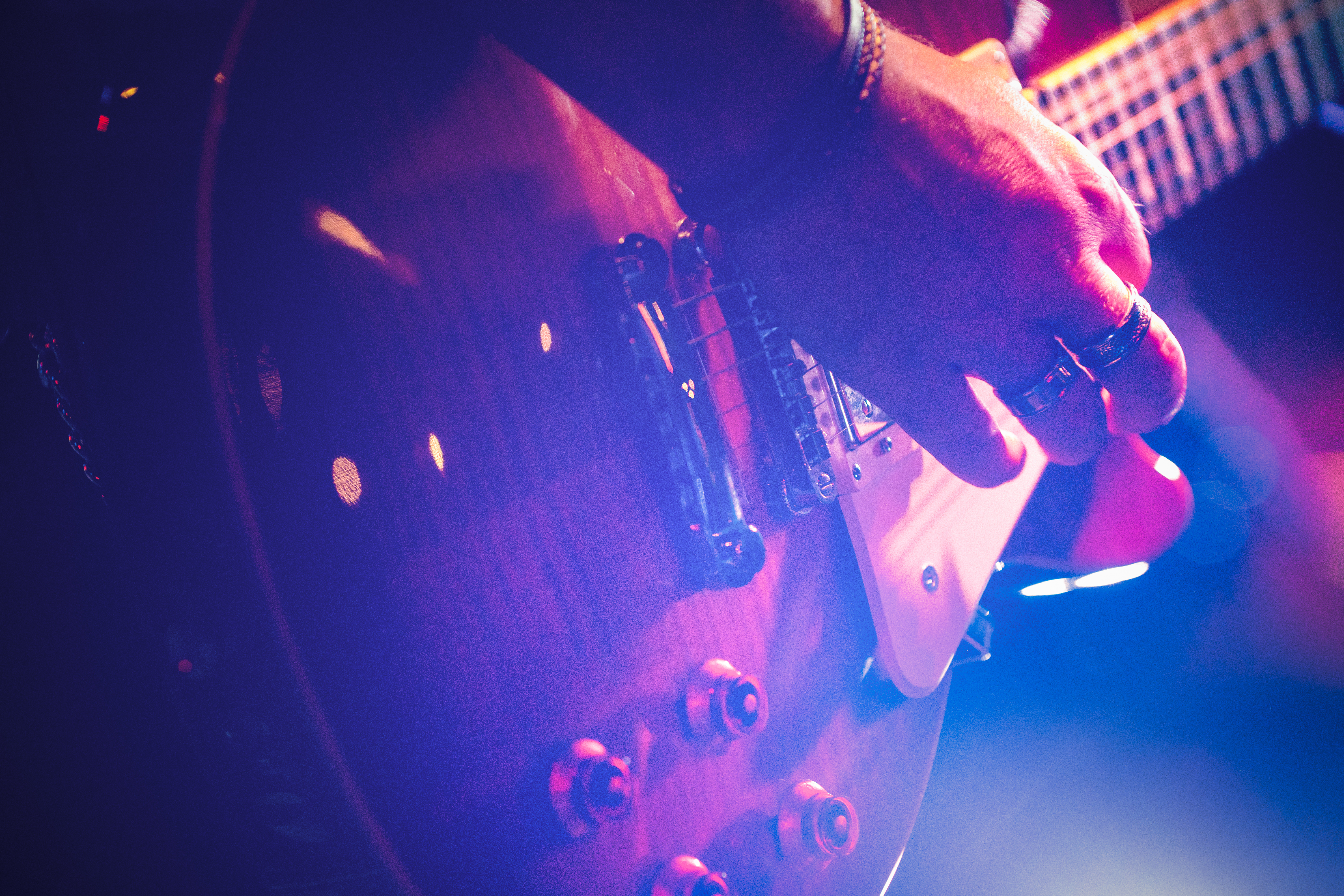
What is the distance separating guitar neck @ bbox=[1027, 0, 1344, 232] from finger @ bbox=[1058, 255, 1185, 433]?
39cm

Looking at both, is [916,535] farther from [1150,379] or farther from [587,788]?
[587,788]

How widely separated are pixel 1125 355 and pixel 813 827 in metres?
0.50

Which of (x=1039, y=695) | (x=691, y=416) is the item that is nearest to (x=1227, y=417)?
(x=1039, y=695)

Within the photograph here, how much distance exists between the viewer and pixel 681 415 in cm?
50

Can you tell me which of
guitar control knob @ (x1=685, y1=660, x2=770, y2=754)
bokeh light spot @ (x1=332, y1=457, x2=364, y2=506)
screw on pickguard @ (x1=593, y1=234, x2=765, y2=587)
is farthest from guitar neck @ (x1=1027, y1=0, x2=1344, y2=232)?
bokeh light spot @ (x1=332, y1=457, x2=364, y2=506)

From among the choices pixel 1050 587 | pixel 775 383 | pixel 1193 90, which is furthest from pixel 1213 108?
pixel 775 383

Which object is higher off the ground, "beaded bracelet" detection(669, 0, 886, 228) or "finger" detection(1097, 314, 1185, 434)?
"beaded bracelet" detection(669, 0, 886, 228)

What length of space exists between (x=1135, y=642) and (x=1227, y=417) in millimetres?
413

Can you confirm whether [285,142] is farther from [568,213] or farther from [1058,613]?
[1058,613]

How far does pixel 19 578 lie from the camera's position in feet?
1.48

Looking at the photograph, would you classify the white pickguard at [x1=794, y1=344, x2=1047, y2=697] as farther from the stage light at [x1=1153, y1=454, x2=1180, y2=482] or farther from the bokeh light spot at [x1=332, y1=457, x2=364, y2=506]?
the bokeh light spot at [x1=332, y1=457, x2=364, y2=506]

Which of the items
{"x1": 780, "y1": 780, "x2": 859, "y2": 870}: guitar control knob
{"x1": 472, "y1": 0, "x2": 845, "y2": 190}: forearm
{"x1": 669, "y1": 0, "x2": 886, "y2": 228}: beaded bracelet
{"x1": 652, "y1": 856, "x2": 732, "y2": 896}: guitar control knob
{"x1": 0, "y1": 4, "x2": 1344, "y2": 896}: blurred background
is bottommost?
{"x1": 0, "y1": 4, "x2": 1344, "y2": 896}: blurred background

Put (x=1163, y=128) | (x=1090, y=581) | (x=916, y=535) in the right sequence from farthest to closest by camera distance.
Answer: (x=1090, y=581) < (x=1163, y=128) < (x=916, y=535)

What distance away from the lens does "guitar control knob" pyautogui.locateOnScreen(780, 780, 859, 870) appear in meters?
0.56
